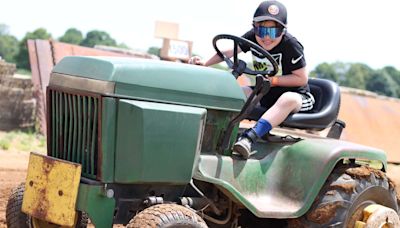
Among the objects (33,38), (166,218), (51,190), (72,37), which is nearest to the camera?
(166,218)

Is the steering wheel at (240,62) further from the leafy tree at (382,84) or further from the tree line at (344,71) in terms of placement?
the leafy tree at (382,84)

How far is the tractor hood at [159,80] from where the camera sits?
473 centimetres

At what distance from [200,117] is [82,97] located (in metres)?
0.77

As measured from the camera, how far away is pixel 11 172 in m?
10.1

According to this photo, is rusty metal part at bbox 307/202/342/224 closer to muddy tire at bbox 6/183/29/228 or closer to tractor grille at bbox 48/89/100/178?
tractor grille at bbox 48/89/100/178

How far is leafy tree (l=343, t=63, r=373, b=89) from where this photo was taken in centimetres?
5256

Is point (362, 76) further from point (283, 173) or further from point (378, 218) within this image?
point (283, 173)

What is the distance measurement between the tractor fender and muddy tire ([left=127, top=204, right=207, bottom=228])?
494mm

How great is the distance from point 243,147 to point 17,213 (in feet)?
5.40

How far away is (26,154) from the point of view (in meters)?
Answer: 12.4

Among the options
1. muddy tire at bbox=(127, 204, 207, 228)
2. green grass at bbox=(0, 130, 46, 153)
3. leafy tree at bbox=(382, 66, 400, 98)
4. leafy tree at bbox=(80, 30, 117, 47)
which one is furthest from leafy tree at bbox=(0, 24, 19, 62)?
muddy tire at bbox=(127, 204, 207, 228)

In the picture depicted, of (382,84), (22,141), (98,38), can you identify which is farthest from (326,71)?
(22,141)

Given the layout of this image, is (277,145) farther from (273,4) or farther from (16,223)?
(16,223)

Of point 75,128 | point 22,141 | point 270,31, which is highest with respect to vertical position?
point 270,31
